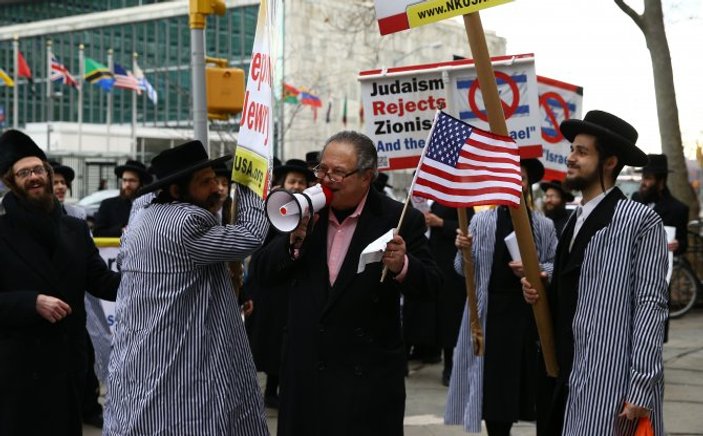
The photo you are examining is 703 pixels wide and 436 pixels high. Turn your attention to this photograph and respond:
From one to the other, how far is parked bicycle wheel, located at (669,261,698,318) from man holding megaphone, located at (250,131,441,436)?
10.6 metres

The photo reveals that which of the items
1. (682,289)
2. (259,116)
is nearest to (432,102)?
(259,116)

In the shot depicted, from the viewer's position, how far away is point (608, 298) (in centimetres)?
445

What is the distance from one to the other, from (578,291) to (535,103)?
3022 millimetres

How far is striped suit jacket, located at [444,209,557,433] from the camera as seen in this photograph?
7164 mm

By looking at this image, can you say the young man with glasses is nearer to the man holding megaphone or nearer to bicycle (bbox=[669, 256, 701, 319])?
the man holding megaphone

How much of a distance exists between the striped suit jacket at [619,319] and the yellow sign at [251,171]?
1456mm

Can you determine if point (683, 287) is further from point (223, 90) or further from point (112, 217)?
point (112, 217)

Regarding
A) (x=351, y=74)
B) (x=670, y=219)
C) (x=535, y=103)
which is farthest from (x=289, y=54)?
(x=535, y=103)

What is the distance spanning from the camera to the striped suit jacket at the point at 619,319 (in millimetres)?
4344

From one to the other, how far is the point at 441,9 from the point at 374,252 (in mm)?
1314

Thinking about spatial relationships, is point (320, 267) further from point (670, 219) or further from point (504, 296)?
point (670, 219)

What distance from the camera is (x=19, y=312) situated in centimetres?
525

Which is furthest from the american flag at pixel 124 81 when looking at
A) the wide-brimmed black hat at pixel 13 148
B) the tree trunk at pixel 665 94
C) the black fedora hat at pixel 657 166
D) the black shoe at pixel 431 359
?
the wide-brimmed black hat at pixel 13 148

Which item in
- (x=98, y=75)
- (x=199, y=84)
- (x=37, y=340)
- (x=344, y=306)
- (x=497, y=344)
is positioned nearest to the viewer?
(x=344, y=306)
